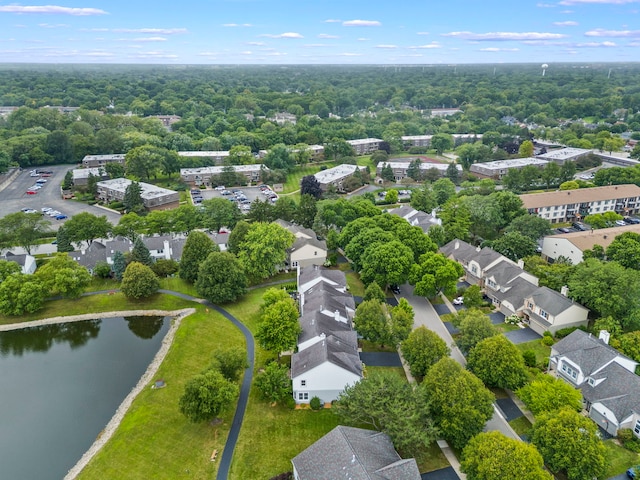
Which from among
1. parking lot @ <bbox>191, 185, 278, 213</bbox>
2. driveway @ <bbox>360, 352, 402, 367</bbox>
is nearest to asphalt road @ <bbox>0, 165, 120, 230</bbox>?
parking lot @ <bbox>191, 185, 278, 213</bbox>

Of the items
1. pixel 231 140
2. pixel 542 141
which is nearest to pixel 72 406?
pixel 231 140

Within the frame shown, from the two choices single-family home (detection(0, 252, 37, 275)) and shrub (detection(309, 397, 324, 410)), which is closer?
shrub (detection(309, 397, 324, 410))

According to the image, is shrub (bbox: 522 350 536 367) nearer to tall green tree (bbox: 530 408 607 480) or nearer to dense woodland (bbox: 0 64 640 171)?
tall green tree (bbox: 530 408 607 480)

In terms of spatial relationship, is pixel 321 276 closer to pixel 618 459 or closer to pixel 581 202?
pixel 618 459

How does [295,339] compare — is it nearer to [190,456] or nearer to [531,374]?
[190,456]

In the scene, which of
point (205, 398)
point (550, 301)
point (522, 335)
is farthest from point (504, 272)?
point (205, 398)

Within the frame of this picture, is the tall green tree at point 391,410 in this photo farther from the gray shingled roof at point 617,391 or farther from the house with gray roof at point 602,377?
the gray shingled roof at point 617,391
